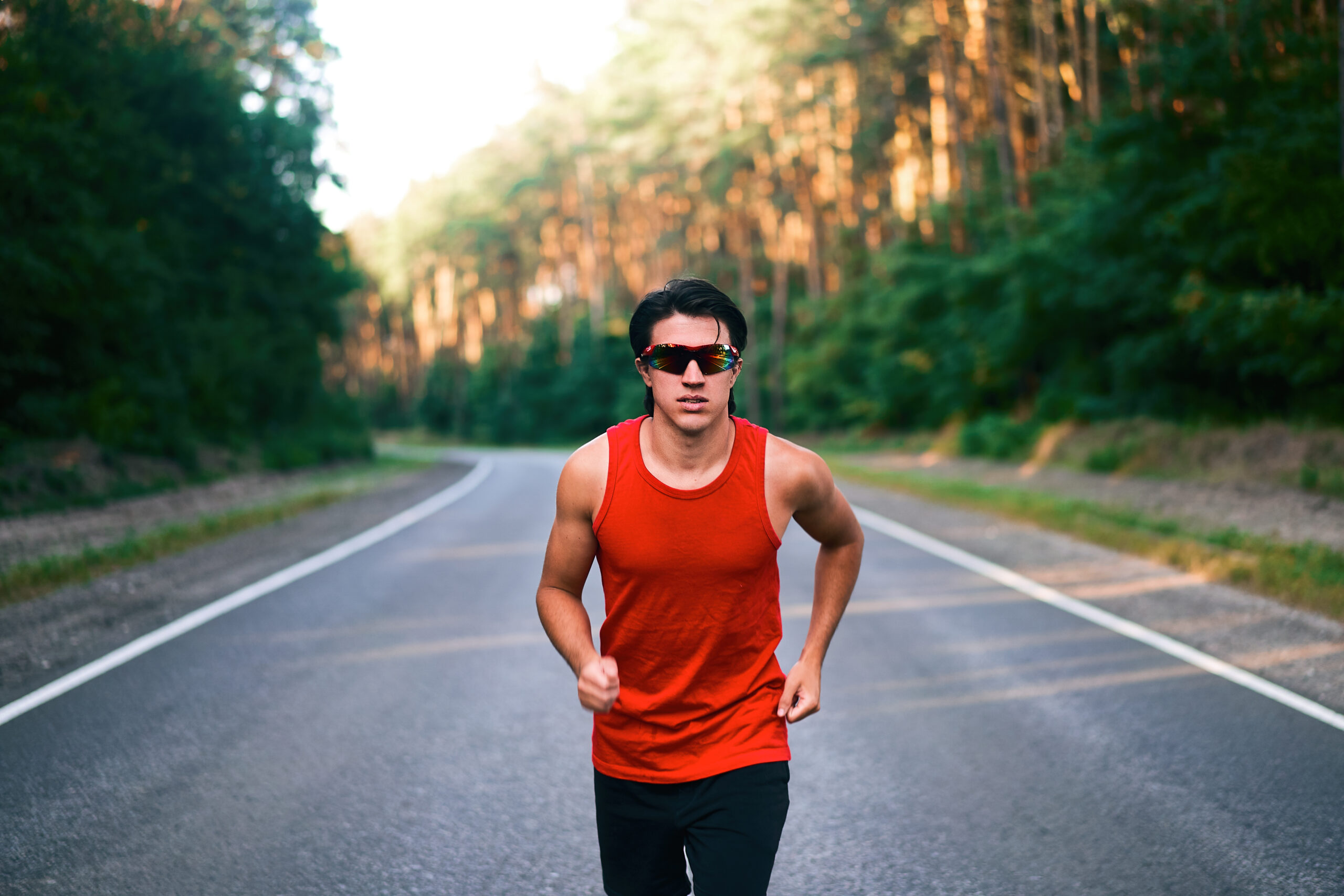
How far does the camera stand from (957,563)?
1159cm

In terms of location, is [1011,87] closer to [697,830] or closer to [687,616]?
[687,616]

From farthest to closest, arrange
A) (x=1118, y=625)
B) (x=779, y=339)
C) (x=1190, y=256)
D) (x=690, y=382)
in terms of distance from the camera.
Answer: (x=779, y=339) → (x=1190, y=256) → (x=1118, y=625) → (x=690, y=382)

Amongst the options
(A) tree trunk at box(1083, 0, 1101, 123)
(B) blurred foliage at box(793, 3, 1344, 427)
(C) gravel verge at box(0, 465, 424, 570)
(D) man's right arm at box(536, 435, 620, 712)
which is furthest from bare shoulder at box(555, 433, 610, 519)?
(A) tree trunk at box(1083, 0, 1101, 123)

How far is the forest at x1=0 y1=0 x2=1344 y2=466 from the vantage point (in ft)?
55.9

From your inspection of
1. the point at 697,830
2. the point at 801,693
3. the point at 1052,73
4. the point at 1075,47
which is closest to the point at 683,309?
the point at 801,693

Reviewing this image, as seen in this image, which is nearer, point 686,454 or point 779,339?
point 686,454

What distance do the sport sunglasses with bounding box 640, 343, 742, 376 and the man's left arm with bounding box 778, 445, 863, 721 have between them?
0.29 metres

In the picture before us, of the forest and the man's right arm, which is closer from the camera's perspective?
the man's right arm

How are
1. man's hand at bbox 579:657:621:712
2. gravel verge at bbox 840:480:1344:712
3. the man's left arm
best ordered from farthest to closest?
gravel verge at bbox 840:480:1344:712 → the man's left arm → man's hand at bbox 579:657:621:712

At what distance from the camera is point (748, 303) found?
162ft

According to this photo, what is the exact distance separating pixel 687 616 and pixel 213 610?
24.5 ft

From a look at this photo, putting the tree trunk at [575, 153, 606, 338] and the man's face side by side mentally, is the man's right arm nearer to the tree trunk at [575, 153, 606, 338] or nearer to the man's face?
the man's face

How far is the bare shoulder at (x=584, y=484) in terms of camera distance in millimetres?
2693

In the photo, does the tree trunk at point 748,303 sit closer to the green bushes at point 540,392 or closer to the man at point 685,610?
the green bushes at point 540,392
